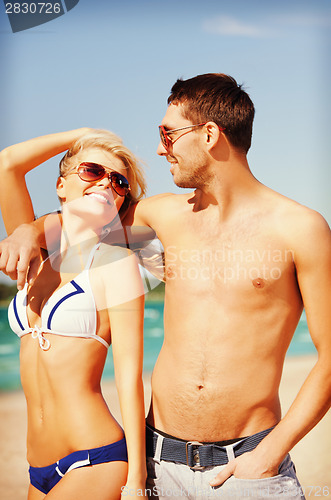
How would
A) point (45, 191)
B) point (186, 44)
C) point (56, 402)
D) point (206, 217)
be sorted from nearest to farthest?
point (56, 402)
point (206, 217)
point (45, 191)
point (186, 44)

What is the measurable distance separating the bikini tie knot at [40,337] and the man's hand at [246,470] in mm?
888

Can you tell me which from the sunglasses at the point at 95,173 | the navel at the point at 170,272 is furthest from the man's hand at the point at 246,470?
the sunglasses at the point at 95,173

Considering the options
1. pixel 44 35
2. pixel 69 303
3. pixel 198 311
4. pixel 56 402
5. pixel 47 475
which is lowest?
pixel 47 475

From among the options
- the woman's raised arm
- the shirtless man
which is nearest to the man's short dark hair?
the shirtless man

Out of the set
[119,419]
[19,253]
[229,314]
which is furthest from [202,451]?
[119,419]

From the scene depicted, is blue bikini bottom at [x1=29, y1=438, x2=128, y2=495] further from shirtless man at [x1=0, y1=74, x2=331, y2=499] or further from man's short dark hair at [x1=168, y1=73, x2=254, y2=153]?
man's short dark hair at [x1=168, y1=73, x2=254, y2=153]

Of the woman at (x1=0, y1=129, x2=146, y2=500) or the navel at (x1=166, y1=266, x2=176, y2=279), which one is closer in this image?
the woman at (x1=0, y1=129, x2=146, y2=500)

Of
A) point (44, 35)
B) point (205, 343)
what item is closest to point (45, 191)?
point (44, 35)

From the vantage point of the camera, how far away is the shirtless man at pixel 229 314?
211 centimetres

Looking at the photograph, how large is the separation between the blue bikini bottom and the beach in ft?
6.18

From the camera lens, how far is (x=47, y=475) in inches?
87.5

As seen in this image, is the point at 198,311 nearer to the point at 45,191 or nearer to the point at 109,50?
the point at 45,191

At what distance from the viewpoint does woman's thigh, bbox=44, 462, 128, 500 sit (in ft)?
6.82

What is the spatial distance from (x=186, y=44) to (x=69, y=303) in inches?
65.7
